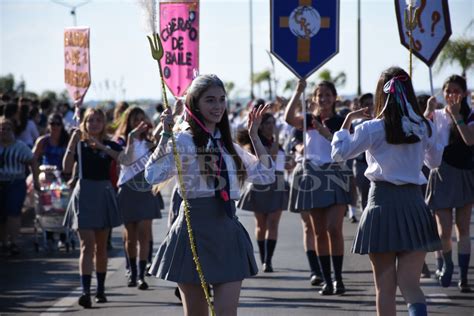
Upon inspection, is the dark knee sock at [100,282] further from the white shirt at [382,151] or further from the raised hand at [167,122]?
the raised hand at [167,122]

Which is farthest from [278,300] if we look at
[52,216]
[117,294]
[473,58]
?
[473,58]

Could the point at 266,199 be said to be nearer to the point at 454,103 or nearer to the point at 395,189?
the point at 454,103

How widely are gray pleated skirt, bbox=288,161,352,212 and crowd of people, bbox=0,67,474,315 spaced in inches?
0.5

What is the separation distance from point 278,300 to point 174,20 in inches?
133

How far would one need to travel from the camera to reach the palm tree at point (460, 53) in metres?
27.1

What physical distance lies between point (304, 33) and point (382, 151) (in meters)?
3.95

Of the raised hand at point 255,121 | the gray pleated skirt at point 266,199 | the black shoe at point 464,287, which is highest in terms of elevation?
the raised hand at point 255,121

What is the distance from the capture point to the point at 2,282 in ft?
36.1

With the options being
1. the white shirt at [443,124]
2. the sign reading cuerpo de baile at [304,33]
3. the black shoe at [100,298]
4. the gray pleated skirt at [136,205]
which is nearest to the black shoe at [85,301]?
the black shoe at [100,298]

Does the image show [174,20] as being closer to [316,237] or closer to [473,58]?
[316,237]

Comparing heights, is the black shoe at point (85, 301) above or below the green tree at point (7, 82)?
below

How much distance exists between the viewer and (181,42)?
420 inches

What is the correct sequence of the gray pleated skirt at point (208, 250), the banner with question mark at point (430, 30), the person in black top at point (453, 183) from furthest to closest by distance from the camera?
the banner with question mark at point (430, 30) < the person in black top at point (453, 183) < the gray pleated skirt at point (208, 250)

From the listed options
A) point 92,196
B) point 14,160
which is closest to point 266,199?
point 92,196
